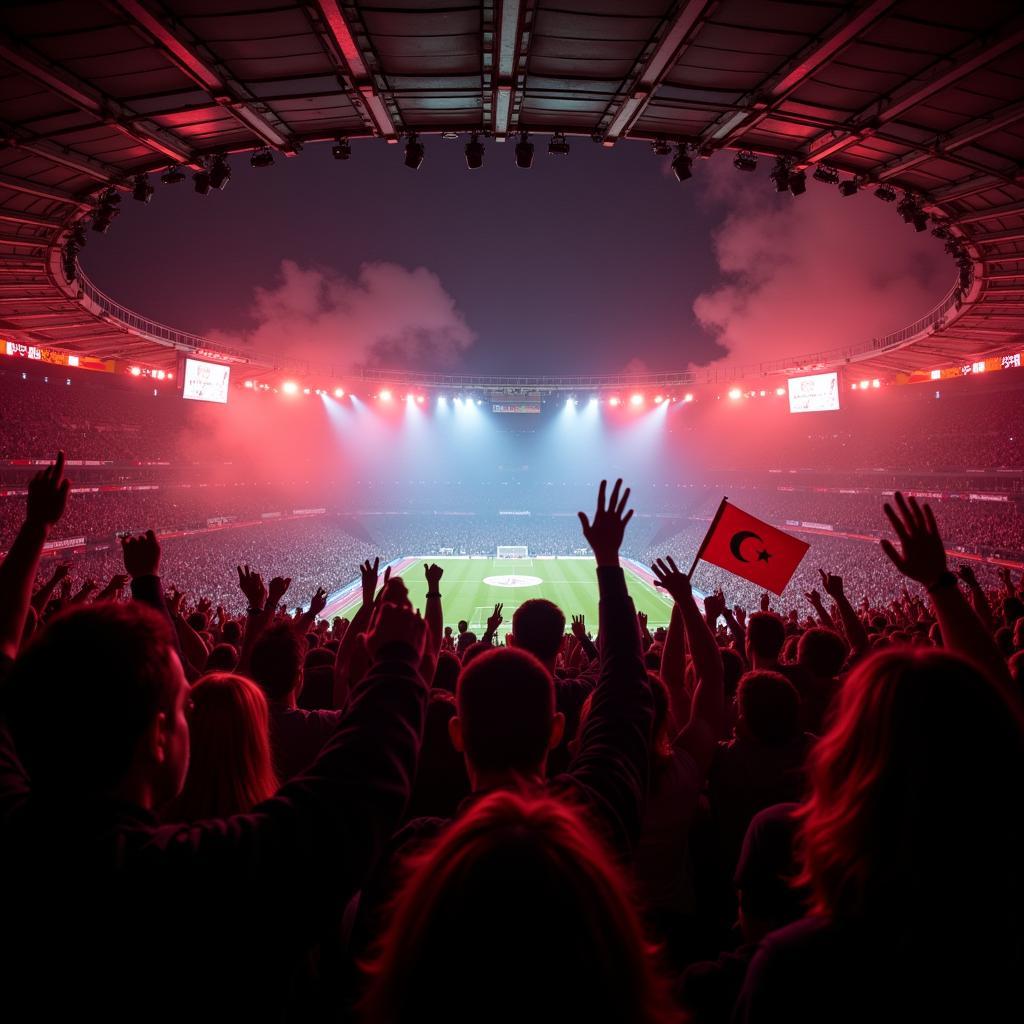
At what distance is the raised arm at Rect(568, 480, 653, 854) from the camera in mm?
1860

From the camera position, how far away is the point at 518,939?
94 centimetres

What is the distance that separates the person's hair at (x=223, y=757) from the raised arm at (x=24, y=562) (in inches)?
29.0

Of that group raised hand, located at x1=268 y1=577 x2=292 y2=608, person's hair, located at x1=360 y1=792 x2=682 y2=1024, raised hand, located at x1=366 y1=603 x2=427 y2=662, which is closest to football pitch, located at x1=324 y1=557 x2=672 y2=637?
raised hand, located at x1=268 y1=577 x2=292 y2=608

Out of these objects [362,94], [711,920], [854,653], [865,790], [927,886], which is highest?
[362,94]

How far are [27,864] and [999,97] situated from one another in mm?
13834

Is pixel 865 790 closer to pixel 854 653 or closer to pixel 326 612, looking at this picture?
pixel 854 653

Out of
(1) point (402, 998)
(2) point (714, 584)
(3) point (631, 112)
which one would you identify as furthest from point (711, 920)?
(2) point (714, 584)

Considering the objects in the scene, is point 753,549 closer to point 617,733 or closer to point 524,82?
point 617,733

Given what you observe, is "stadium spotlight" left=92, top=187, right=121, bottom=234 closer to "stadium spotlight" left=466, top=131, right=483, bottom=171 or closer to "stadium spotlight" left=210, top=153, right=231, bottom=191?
"stadium spotlight" left=210, top=153, right=231, bottom=191

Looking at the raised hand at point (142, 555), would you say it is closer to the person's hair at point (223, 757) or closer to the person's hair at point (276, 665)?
the person's hair at point (276, 665)

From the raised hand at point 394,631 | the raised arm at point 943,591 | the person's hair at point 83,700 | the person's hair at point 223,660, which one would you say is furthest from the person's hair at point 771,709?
the person's hair at point 223,660

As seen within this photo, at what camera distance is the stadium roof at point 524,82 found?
7297 mm

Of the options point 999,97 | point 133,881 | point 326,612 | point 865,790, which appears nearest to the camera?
point 133,881

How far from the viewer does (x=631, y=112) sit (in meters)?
9.67
